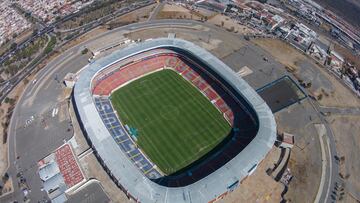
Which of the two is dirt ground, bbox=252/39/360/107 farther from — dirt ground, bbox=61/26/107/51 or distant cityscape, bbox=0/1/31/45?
distant cityscape, bbox=0/1/31/45

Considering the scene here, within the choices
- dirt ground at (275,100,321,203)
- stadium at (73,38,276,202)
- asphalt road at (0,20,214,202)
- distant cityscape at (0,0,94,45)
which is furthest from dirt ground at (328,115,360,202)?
distant cityscape at (0,0,94,45)

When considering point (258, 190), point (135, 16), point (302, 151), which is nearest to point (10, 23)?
point (135, 16)

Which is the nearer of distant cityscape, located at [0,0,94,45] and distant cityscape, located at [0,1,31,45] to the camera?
distant cityscape, located at [0,1,31,45]

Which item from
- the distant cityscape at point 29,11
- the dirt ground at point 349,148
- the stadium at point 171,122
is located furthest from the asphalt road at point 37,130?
the distant cityscape at point 29,11

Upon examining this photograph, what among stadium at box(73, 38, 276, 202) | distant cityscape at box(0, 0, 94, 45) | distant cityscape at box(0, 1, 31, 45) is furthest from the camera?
distant cityscape at box(0, 0, 94, 45)

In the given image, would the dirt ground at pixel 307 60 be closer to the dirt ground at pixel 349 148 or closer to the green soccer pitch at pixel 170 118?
the dirt ground at pixel 349 148

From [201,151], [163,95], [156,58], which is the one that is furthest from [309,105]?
[156,58]
